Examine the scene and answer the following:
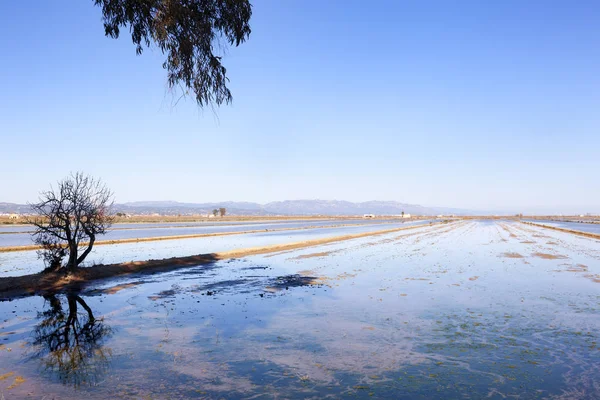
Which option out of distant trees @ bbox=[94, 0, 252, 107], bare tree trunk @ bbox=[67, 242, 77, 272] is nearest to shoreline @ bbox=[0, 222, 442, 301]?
bare tree trunk @ bbox=[67, 242, 77, 272]

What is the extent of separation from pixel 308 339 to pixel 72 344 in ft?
18.6

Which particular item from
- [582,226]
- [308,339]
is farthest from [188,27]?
[582,226]

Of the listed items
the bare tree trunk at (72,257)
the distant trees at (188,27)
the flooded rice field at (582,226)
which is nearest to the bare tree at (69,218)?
the bare tree trunk at (72,257)

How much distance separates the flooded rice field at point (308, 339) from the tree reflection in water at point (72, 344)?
5cm

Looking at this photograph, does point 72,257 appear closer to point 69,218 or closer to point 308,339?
point 69,218

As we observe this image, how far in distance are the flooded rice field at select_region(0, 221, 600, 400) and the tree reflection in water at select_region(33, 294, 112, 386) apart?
0.05 m

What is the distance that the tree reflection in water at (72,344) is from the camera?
861 cm

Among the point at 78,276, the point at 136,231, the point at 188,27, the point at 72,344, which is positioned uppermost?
the point at 188,27

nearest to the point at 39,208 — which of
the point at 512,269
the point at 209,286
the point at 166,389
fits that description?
the point at 209,286

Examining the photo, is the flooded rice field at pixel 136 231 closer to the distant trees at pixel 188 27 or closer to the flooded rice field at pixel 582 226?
the distant trees at pixel 188 27

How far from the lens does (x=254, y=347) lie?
10305mm

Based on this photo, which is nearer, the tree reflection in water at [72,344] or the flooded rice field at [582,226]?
the tree reflection in water at [72,344]

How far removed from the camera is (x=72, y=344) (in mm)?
10641

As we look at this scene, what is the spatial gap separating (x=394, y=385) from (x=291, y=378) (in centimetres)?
189
